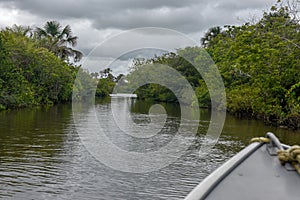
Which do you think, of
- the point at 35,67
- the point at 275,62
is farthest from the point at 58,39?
the point at 275,62

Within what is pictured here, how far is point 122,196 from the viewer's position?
682cm

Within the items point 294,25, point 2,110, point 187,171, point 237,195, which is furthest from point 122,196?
point 2,110

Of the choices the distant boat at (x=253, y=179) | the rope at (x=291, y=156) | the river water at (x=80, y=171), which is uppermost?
the rope at (x=291, y=156)

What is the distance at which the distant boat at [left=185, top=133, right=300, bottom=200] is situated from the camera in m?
2.12

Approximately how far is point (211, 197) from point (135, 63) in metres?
61.5

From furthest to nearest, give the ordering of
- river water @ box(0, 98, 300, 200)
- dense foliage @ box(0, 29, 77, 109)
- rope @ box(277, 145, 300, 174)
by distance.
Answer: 1. dense foliage @ box(0, 29, 77, 109)
2. river water @ box(0, 98, 300, 200)
3. rope @ box(277, 145, 300, 174)

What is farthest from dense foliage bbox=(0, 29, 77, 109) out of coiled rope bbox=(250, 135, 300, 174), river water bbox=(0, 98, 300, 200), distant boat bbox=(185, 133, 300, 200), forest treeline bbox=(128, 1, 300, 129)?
coiled rope bbox=(250, 135, 300, 174)

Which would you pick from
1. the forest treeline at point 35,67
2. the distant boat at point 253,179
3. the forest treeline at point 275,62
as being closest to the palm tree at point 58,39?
the forest treeline at point 35,67

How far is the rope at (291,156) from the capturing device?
232 cm

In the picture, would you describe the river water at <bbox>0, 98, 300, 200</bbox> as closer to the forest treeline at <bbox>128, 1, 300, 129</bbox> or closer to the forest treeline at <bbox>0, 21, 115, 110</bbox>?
the forest treeline at <bbox>128, 1, 300, 129</bbox>

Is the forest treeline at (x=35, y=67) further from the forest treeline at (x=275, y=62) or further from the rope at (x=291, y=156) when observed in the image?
the rope at (x=291, y=156)

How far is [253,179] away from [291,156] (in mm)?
297

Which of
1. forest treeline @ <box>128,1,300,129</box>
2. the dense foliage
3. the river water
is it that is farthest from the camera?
the dense foliage

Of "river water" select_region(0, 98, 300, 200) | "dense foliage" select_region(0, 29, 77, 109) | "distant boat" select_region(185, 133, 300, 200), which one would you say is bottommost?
"river water" select_region(0, 98, 300, 200)
